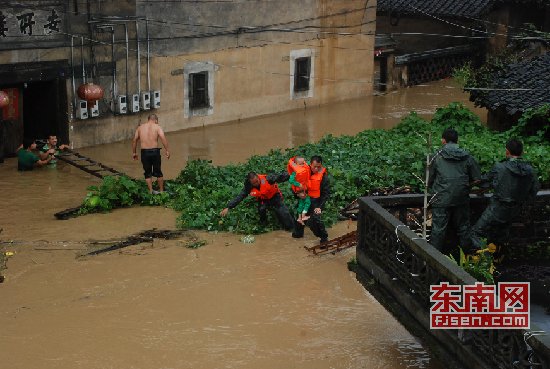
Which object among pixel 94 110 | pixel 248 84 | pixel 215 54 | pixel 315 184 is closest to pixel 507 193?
pixel 315 184

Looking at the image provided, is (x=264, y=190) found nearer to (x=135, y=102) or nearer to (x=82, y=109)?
(x=82, y=109)

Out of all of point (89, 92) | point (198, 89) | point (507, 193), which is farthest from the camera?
point (198, 89)

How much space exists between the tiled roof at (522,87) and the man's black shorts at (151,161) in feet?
26.7

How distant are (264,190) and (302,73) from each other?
13.3 m

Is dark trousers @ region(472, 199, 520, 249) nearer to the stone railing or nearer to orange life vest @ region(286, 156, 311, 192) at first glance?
the stone railing

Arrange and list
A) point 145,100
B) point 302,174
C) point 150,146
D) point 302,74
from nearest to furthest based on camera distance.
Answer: point 302,174 → point 150,146 → point 145,100 → point 302,74

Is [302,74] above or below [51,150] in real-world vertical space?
above

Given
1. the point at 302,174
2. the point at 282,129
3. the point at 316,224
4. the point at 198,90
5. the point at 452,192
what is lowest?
the point at 316,224

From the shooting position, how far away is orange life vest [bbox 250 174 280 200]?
45.6ft

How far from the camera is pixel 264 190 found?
13.9m

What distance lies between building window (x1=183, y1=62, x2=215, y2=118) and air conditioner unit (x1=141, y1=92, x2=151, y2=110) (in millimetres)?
1451

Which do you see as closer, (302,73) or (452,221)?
(452,221)

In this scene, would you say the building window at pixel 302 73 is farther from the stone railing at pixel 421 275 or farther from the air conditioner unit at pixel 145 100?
the stone railing at pixel 421 275

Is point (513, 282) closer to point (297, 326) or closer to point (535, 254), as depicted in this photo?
point (535, 254)
